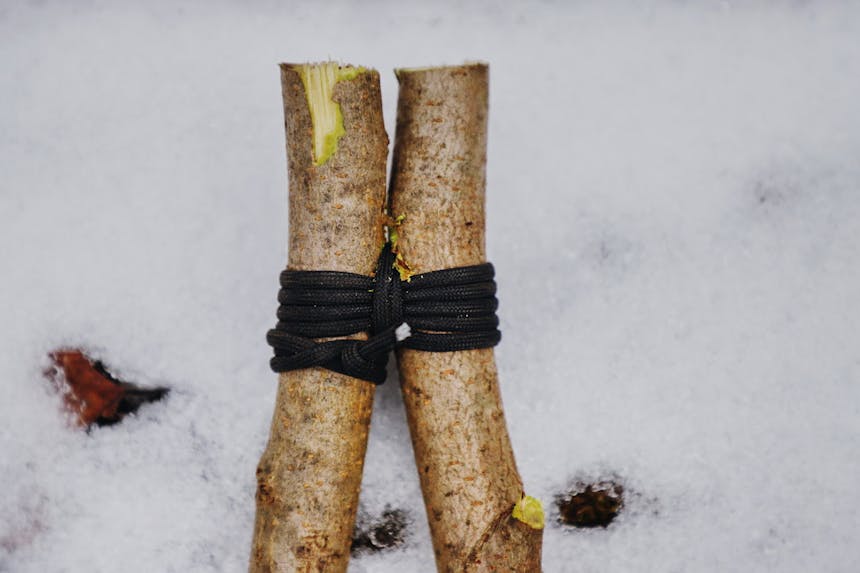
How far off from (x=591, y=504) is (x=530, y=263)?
0.45 meters

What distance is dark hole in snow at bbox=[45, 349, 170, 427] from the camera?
1.24 meters

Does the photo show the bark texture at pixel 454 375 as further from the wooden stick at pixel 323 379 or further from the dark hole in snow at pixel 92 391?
the dark hole in snow at pixel 92 391

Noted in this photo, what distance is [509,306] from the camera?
1.32 meters

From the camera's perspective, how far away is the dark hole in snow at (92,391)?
4.06 feet

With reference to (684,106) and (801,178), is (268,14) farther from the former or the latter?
(801,178)

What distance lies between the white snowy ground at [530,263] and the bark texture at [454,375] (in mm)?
220

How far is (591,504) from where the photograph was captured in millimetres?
1255

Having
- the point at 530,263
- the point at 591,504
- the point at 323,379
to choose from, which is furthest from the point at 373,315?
the point at 591,504

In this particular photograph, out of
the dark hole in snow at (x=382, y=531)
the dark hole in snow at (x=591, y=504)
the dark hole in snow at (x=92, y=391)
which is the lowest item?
the dark hole in snow at (x=382, y=531)

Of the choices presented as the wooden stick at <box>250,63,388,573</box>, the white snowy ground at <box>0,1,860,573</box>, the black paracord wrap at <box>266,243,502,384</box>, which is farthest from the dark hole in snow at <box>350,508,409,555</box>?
the black paracord wrap at <box>266,243,502,384</box>

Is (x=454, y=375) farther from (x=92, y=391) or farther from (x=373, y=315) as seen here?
(x=92, y=391)

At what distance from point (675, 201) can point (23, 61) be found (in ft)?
4.08

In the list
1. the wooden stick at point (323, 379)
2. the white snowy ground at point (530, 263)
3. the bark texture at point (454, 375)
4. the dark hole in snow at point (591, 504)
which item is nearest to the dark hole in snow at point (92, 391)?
the white snowy ground at point (530, 263)

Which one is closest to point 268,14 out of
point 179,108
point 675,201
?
point 179,108
